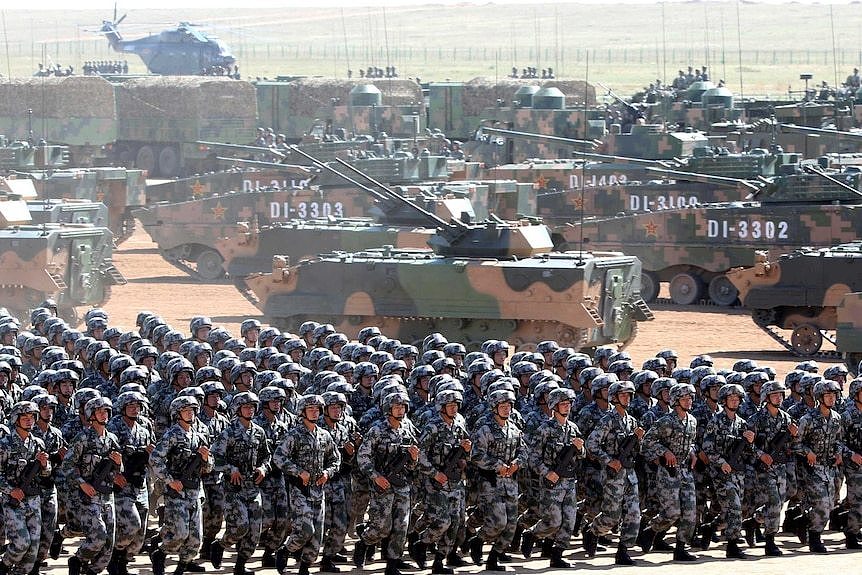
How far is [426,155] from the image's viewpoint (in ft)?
129

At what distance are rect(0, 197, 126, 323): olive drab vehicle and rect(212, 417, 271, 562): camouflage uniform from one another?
47.4 feet

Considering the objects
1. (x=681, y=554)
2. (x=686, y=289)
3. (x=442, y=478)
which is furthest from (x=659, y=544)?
(x=686, y=289)

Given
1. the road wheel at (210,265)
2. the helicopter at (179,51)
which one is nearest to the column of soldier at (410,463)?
the road wheel at (210,265)

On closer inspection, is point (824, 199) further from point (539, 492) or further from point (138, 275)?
point (539, 492)

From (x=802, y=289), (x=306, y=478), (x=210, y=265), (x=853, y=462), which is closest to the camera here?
(x=306, y=478)

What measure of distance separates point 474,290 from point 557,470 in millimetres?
10429

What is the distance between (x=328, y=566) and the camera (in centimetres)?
1558

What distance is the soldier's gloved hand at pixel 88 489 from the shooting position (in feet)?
48.0

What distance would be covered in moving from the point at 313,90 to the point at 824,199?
110ft

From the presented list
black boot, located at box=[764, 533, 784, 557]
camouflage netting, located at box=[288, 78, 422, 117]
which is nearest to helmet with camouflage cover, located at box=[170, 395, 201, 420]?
black boot, located at box=[764, 533, 784, 557]

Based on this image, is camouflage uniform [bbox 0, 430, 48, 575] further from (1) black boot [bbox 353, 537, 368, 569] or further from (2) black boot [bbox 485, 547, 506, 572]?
(2) black boot [bbox 485, 547, 506, 572]

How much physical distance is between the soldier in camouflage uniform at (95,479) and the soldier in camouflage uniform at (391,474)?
199 cm

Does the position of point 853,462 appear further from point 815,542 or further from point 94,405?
point 94,405

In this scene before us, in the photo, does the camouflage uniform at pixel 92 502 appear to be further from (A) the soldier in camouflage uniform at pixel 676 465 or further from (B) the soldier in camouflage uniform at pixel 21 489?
(A) the soldier in camouflage uniform at pixel 676 465
